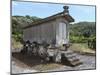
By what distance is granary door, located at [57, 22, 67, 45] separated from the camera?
9.34ft

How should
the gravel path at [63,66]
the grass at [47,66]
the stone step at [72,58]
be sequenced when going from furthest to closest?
1. the stone step at [72,58]
2. the grass at [47,66]
3. the gravel path at [63,66]

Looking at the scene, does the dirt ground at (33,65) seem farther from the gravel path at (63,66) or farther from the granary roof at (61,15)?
the granary roof at (61,15)

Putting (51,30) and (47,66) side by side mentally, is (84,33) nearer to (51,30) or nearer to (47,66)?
(51,30)

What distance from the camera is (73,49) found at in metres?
2.94

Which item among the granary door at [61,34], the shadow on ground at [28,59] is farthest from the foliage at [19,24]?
the granary door at [61,34]

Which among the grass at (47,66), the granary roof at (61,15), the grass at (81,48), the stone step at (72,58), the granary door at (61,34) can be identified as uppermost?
the granary roof at (61,15)

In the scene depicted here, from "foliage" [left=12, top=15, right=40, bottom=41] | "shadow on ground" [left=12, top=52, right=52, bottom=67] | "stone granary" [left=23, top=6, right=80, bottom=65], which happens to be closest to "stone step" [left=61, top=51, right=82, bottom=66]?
"stone granary" [left=23, top=6, right=80, bottom=65]

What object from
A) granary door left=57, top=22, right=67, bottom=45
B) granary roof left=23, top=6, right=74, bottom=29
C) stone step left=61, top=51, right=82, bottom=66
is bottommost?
stone step left=61, top=51, right=82, bottom=66

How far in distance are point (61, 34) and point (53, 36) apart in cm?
11

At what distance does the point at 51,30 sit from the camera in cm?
281

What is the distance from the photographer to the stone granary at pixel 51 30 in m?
2.73

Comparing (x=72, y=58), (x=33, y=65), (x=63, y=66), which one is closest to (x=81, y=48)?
(x=72, y=58)

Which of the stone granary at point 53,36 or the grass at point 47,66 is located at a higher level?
the stone granary at point 53,36

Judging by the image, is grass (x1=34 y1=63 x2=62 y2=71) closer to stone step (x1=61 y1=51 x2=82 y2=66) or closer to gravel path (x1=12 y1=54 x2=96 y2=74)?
gravel path (x1=12 y1=54 x2=96 y2=74)
